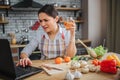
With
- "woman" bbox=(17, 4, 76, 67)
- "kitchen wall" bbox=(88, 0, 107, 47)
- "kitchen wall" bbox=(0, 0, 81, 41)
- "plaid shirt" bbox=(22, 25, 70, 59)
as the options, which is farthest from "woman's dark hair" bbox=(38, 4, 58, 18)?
"kitchen wall" bbox=(88, 0, 107, 47)

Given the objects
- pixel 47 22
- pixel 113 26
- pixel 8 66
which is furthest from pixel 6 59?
pixel 113 26

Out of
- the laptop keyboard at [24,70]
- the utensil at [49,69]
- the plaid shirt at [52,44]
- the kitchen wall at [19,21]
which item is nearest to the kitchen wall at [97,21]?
the kitchen wall at [19,21]

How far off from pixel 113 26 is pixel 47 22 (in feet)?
8.78

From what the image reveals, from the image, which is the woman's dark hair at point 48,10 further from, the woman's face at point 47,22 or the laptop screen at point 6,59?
the laptop screen at point 6,59

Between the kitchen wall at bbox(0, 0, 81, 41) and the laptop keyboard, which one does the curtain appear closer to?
the kitchen wall at bbox(0, 0, 81, 41)

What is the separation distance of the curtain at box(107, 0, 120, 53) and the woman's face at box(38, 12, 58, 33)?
99.0 inches

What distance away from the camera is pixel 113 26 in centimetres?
443

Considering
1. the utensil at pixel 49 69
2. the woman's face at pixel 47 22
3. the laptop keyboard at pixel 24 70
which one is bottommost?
the utensil at pixel 49 69

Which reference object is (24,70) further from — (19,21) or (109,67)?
(19,21)

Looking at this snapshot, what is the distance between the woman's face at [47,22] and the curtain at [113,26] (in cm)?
252

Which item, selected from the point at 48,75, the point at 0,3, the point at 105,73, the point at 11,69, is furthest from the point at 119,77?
the point at 0,3

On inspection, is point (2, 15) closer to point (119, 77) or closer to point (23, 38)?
point (23, 38)

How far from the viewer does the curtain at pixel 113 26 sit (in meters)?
4.32

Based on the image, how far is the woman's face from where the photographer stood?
2.10 meters
